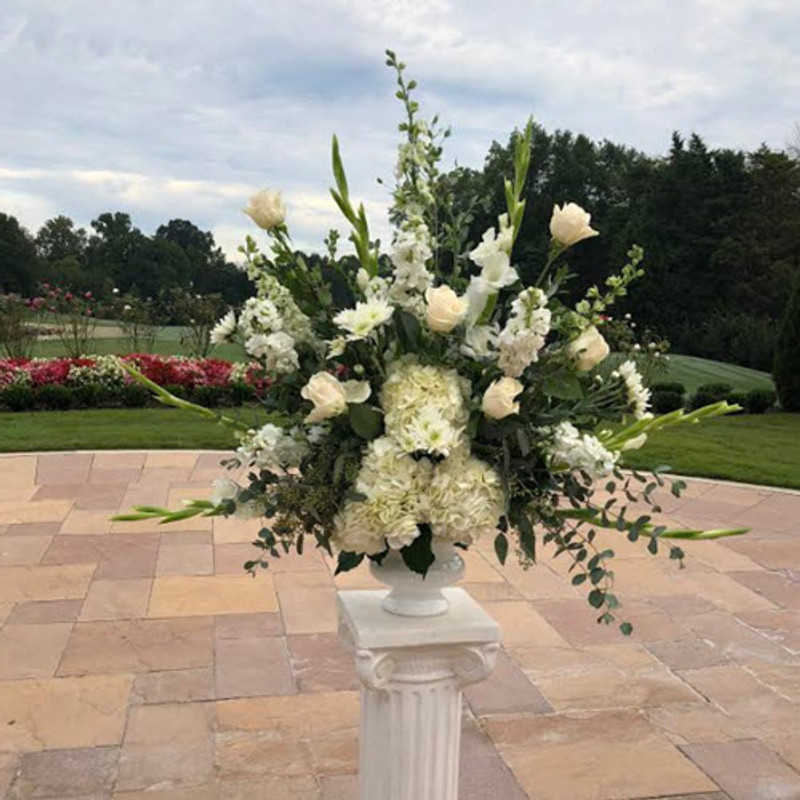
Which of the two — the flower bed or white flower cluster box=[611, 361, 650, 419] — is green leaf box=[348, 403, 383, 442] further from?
the flower bed

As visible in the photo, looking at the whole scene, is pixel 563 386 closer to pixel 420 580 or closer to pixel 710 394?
pixel 420 580

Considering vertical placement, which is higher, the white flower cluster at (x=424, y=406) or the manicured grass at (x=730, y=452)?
the white flower cluster at (x=424, y=406)

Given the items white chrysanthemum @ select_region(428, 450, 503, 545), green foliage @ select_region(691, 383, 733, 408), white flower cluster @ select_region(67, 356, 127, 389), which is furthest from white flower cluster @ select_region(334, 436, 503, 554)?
green foliage @ select_region(691, 383, 733, 408)

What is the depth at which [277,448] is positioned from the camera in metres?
2.01

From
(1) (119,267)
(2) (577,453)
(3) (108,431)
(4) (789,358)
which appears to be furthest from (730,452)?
(1) (119,267)

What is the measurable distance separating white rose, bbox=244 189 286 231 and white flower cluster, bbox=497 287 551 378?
543 millimetres

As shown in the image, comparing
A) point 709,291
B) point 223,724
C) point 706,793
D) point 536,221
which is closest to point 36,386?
point 223,724

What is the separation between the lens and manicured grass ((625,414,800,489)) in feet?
28.5

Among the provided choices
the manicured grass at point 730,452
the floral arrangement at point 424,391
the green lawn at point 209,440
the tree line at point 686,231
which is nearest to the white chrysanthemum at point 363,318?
the floral arrangement at point 424,391

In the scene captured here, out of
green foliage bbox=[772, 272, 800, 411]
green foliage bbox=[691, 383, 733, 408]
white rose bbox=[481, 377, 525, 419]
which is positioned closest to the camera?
white rose bbox=[481, 377, 525, 419]

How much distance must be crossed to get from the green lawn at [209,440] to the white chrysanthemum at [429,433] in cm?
697

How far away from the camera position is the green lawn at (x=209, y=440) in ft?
29.1

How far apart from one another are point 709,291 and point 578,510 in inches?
1254

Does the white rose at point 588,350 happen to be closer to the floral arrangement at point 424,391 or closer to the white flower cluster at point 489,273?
the floral arrangement at point 424,391
